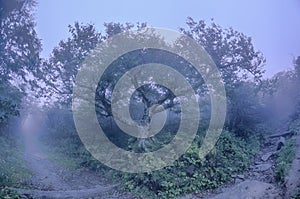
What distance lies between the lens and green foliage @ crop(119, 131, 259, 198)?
7859 millimetres

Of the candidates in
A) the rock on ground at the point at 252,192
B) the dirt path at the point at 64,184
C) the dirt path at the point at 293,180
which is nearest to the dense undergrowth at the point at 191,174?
the dirt path at the point at 64,184

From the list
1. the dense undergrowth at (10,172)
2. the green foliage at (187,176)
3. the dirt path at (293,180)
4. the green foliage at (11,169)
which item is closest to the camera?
the dirt path at (293,180)

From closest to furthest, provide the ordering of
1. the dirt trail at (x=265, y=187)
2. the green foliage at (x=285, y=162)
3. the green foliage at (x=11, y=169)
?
1. the dirt trail at (x=265, y=187)
2. the green foliage at (x=285, y=162)
3. the green foliage at (x=11, y=169)

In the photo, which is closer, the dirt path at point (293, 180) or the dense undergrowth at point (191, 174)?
the dirt path at point (293, 180)

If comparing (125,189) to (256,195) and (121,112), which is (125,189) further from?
(121,112)

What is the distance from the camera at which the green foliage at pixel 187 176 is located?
309 inches

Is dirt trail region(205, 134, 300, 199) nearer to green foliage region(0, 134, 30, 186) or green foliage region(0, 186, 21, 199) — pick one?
green foliage region(0, 186, 21, 199)

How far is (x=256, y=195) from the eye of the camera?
6824mm

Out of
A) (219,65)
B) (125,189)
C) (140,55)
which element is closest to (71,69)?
(140,55)

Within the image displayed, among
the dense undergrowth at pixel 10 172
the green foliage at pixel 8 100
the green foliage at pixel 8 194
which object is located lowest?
the green foliage at pixel 8 194

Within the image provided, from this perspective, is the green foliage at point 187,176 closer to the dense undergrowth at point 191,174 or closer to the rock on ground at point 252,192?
the dense undergrowth at point 191,174

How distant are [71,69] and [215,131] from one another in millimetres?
6392

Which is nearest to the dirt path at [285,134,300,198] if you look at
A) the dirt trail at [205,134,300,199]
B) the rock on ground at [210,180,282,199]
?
the dirt trail at [205,134,300,199]

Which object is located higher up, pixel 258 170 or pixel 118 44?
pixel 118 44
